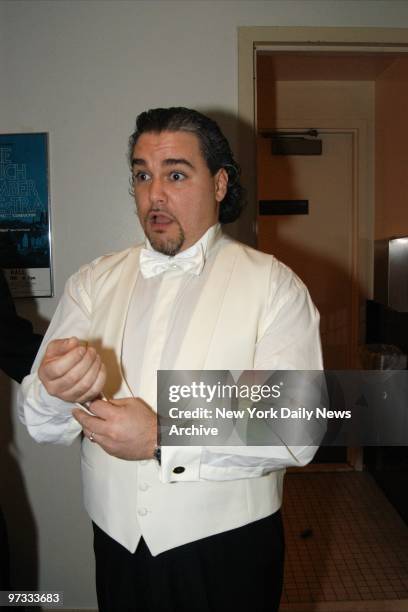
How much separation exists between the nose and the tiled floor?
4.84 ft

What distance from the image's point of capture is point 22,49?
1.45 meters

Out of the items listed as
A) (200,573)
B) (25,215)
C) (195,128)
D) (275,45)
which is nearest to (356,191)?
(275,45)

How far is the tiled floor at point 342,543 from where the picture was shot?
1756mm

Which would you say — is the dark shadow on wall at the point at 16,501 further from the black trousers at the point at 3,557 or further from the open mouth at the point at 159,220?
the open mouth at the point at 159,220

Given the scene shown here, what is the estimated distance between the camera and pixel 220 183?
Result: 3.24ft

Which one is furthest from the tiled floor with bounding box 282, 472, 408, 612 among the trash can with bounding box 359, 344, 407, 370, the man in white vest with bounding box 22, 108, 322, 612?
the man in white vest with bounding box 22, 108, 322, 612

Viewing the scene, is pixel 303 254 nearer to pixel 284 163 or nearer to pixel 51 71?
pixel 284 163

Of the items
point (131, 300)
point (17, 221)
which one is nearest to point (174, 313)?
point (131, 300)

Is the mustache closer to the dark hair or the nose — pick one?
the nose

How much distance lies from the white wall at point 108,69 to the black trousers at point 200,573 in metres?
0.93

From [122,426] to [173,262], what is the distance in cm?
33

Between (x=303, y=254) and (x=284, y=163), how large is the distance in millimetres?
515

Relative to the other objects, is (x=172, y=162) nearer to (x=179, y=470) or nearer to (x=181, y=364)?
(x=181, y=364)

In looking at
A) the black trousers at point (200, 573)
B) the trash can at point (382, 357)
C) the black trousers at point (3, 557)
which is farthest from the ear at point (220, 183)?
the trash can at point (382, 357)
